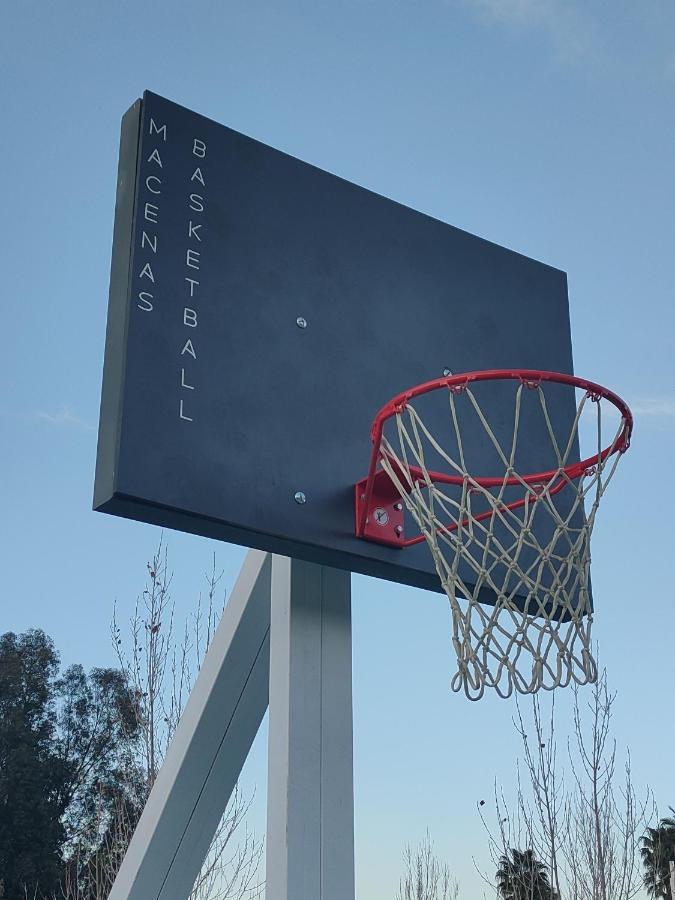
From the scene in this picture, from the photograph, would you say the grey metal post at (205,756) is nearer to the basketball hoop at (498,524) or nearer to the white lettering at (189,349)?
the basketball hoop at (498,524)

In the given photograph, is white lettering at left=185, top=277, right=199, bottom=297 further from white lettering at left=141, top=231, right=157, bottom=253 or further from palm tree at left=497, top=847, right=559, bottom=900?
palm tree at left=497, top=847, right=559, bottom=900

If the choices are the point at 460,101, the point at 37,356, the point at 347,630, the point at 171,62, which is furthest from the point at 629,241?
the point at 37,356

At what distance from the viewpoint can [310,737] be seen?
2516mm

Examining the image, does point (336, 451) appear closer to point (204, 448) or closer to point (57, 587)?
point (204, 448)

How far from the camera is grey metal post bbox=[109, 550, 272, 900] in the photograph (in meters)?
2.95

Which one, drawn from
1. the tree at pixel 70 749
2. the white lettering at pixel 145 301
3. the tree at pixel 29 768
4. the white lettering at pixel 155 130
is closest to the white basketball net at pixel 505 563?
the white lettering at pixel 145 301

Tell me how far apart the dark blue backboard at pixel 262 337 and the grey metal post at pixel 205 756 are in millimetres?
462

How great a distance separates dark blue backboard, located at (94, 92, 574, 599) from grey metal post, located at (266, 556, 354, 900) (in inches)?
5.8

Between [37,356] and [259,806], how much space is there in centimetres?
934

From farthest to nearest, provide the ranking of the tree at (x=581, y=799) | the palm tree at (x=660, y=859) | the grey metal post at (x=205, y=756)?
1. the palm tree at (x=660, y=859)
2. the tree at (x=581, y=799)
3. the grey metal post at (x=205, y=756)

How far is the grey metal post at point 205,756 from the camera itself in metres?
2.95

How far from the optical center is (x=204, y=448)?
7.85 ft

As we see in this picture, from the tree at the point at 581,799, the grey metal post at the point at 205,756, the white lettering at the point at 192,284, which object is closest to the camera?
the white lettering at the point at 192,284

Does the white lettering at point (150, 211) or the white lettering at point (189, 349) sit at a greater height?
the white lettering at point (150, 211)
